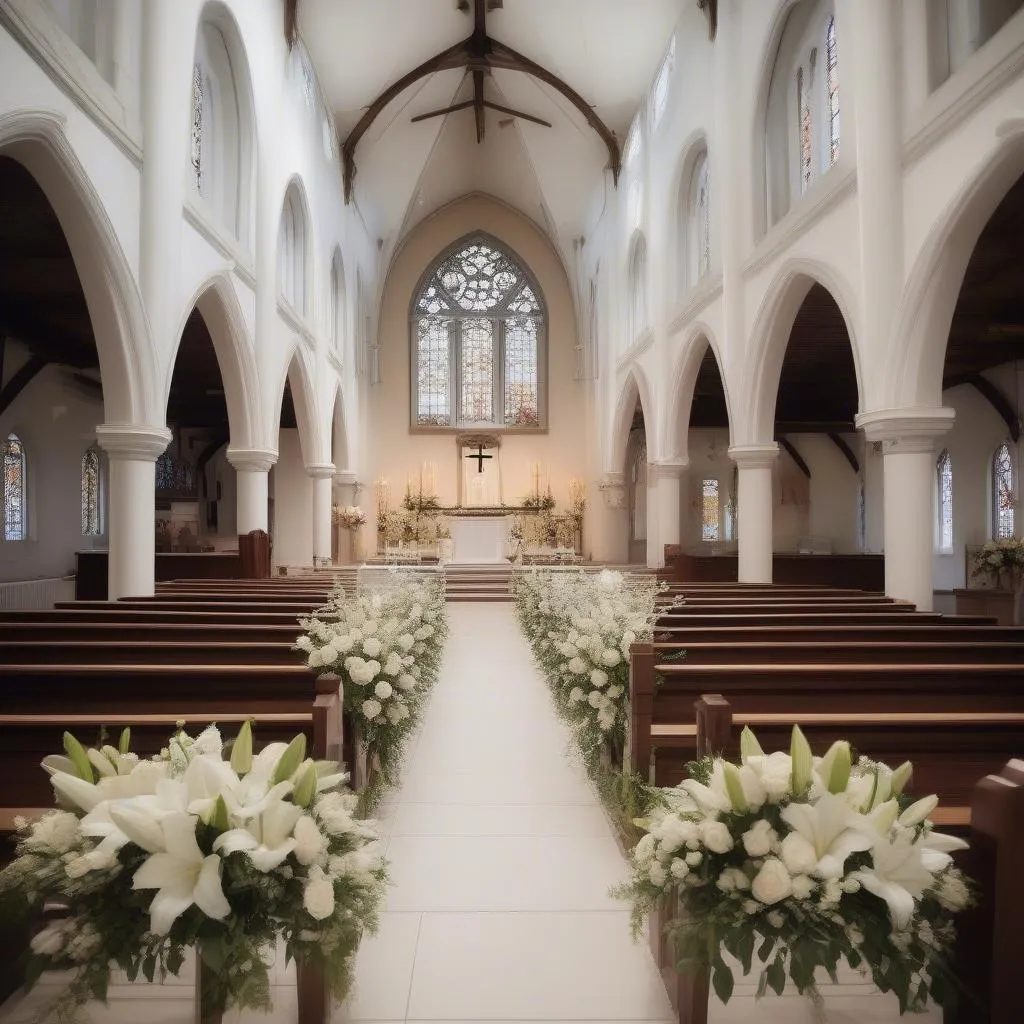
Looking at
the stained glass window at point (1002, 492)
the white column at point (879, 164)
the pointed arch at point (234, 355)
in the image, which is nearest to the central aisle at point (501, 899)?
the white column at point (879, 164)

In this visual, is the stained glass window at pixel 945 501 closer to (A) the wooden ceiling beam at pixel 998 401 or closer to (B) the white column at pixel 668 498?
(A) the wooden ceiling beam at pixel 998 401

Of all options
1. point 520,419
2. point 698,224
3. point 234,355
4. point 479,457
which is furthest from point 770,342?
point 520,419

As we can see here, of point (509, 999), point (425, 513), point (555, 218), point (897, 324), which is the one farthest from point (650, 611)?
point (555, 218)

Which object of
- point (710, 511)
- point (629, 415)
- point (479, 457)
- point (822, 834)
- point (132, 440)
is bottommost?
point (822, 834)

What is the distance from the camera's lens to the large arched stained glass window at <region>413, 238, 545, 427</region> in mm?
26188

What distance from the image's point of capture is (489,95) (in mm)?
20969

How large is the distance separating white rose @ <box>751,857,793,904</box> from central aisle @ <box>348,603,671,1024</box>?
47.2 inches

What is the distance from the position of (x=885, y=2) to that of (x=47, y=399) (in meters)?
14.3

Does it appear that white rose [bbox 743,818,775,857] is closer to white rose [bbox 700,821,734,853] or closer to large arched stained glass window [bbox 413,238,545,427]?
white rose [bbox 700,821,734,853]

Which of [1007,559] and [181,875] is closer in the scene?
[181,875]

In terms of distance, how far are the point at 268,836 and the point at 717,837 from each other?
980 mm

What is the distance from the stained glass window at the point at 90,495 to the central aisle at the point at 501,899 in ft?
43.5

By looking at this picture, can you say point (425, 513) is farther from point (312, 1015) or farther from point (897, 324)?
point (312, 1015)

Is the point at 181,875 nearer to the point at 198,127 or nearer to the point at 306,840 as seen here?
the point at 306,840
